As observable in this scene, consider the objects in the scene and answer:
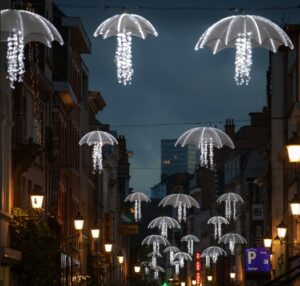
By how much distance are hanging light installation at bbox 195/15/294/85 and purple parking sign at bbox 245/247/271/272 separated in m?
30.2

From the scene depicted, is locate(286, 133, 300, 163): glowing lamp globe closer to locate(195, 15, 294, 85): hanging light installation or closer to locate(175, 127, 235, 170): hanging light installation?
locate(195, 15, 294, 85): hanging light installation

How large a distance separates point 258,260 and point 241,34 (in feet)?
107

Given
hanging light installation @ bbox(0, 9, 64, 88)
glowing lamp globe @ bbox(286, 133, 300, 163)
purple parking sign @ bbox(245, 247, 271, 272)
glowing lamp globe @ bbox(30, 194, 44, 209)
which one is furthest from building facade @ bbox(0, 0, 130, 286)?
glowing lamp globe @ bbox(286, 133, 300, 163)

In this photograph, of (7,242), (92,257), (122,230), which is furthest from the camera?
(122,230)

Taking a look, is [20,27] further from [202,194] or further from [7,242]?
[202,194]

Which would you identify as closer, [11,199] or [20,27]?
[20,27]

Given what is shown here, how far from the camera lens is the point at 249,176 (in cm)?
11312

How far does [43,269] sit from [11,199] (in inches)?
104

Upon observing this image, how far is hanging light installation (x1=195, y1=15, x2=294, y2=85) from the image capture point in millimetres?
26172

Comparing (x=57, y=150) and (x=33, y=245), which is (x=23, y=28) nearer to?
(x=33, y=245)

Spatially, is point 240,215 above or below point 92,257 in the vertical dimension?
above

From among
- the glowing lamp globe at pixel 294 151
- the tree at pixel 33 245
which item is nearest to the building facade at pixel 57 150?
the tree at pixel 33 245

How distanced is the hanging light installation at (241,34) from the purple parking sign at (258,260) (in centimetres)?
3020

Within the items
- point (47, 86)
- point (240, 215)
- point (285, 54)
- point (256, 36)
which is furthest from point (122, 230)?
point (256, 36)
